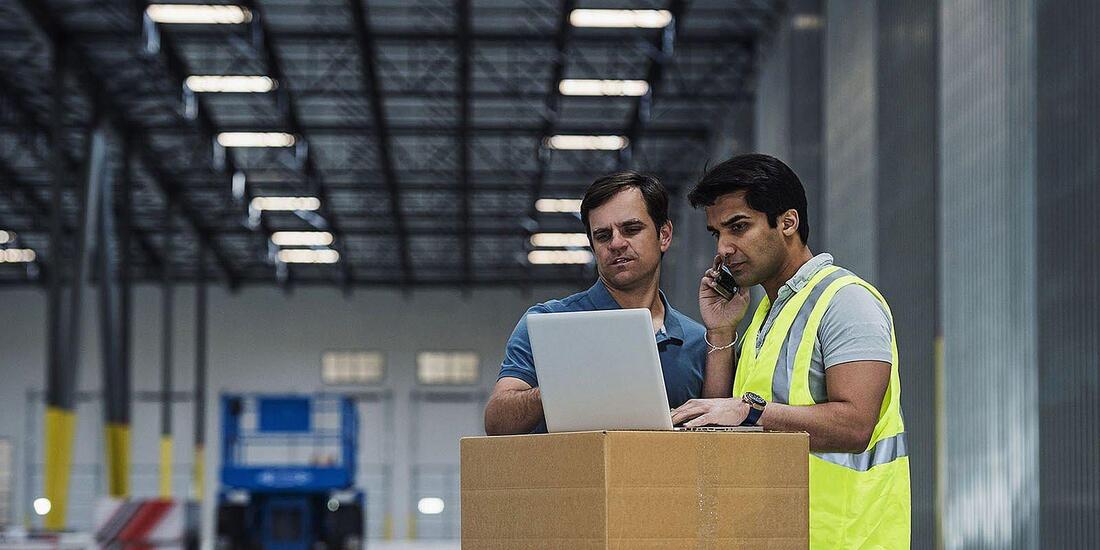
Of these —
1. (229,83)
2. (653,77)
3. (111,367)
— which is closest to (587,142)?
(653,77)

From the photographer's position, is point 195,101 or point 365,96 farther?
point 195,101

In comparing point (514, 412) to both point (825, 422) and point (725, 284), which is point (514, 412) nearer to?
point (725, 284)

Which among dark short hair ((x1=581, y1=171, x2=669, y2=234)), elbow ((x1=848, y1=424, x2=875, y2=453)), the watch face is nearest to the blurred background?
dark short hair ((x1=581, y1=171, x2=669, y2=234))

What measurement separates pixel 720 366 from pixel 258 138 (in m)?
36.3

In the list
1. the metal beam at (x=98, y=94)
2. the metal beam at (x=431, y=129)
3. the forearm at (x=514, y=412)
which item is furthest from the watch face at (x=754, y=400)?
the metal beam at (x=431, y=129)

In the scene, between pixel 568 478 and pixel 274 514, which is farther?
pixel 274 514

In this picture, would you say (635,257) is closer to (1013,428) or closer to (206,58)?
(1013,428)

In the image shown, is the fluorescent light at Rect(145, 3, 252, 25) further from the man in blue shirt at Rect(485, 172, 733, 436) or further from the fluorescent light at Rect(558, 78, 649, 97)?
the man in blue shirt at Rect(485, 172, 733, 436)

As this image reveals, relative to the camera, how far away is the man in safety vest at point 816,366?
4.09 metres

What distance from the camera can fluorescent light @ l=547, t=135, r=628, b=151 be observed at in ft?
132

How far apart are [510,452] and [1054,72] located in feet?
34.0

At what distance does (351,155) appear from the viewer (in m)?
45.3

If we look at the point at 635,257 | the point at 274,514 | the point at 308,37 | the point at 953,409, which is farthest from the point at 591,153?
the point at 635,257

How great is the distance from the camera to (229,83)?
33688 mm
